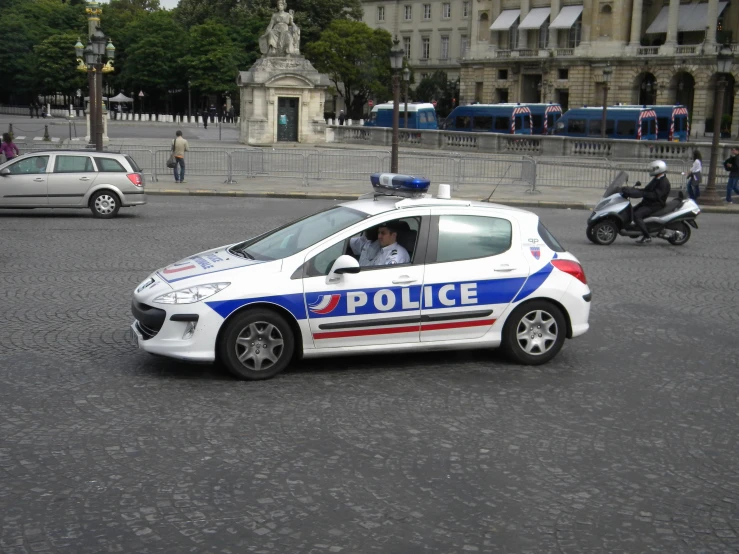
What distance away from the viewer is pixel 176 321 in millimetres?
7727

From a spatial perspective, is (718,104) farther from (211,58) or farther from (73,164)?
Answer: (211,58)

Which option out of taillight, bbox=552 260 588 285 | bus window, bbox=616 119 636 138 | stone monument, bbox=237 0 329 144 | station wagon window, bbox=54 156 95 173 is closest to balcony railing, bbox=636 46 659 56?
bus window, bbox=616 119 636 138

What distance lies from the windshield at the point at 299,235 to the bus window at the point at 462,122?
58.2 m

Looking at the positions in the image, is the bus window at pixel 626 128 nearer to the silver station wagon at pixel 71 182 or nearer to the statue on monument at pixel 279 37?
the statue on monument at pixel 279 37

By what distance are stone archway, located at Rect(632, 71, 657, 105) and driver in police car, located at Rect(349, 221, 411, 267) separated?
79920 millimetres

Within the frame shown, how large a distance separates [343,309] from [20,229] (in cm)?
1149

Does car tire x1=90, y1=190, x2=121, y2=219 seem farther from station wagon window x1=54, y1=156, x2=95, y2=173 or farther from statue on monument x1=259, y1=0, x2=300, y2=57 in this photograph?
statue on monument x1=259, y1=0, x2=300, y2=57

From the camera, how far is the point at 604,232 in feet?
58.2

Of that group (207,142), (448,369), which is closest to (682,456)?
(448,369)

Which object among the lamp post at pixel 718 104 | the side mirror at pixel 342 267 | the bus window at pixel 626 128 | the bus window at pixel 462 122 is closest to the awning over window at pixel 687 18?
the bus window at pixel 462 122

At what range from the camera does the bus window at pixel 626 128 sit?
57575 mm

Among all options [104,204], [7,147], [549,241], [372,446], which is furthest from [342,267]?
[7,147]

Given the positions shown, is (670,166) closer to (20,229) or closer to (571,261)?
(20,229)

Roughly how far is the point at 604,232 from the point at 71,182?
1061 centimetres
